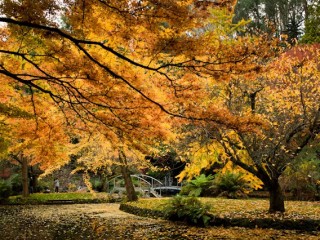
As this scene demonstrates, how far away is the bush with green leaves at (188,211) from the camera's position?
9.45 m

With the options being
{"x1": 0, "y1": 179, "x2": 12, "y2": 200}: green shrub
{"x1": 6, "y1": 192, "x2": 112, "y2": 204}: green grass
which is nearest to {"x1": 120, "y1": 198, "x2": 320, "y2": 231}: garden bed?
{"x1": 6, "y1": 192, "x2": 112, "y2": 204}: green grass

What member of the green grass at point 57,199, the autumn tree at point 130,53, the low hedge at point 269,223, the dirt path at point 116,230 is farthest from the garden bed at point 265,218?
the green grass at point 57,199

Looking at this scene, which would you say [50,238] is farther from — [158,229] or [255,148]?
[255,148]

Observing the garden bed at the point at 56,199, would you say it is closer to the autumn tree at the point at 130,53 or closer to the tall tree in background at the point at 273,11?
the autumn tree at the point at 130,53

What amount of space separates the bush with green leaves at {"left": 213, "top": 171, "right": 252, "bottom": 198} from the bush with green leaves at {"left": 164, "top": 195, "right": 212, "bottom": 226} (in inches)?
211

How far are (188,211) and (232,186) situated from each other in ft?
20.3

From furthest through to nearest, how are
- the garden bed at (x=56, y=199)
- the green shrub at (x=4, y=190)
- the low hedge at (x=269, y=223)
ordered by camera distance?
the garden bed at (x=56, y=199)
the green shrub at (x=4, y=190)
the low hedge at (x=269, y=223)

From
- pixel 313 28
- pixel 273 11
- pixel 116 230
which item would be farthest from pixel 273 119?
pixel 273 11

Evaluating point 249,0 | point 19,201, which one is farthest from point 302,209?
point 249,0

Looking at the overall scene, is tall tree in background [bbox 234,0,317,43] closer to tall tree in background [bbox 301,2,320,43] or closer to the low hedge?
tall tree in background [bbox 301,2,320,43]

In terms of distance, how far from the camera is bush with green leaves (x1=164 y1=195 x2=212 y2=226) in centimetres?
945

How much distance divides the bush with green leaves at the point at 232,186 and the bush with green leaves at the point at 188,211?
5.37m

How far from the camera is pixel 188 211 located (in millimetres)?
9867

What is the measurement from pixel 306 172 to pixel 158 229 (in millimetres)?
7290
